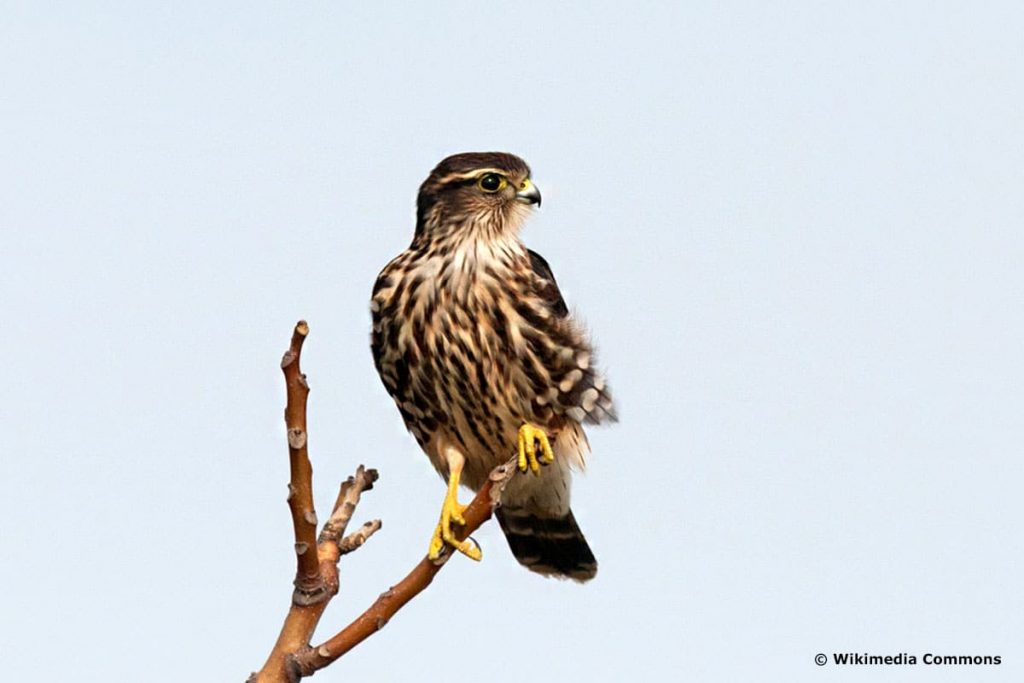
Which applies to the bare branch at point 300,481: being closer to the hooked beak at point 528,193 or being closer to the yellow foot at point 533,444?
the yellow foot at point 533,444

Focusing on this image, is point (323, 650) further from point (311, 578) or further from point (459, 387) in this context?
point (459, 387)

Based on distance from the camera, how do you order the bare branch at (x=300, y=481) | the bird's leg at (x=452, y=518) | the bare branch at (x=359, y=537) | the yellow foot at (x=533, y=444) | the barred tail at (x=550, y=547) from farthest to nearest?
the barred tail at (x=550, y=547), the yellow foot at (x=533, y=444), the bird's leg at (x=452, y=518), the bare branch at (x=359, y=537), the bare branch at (x=300, y=481)

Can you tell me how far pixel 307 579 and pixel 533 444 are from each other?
211 cm

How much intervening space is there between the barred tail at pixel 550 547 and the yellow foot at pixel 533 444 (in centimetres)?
102

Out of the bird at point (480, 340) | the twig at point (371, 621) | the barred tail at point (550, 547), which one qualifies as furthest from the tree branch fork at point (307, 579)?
the barred tail at point (550, 547)

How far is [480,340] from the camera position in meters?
5.71

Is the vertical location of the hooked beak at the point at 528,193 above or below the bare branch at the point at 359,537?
above

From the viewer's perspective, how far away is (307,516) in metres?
3.53

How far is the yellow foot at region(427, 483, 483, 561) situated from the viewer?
486 centimetres

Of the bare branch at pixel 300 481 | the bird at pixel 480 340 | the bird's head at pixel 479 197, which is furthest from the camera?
the bird's head at pixel 479 197

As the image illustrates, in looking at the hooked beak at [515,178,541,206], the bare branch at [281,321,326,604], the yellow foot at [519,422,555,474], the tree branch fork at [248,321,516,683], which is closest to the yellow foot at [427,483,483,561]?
the yellow foot at [519,422,555,474]

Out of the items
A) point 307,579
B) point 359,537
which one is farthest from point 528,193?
point 307,579

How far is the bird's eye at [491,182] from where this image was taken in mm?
6055

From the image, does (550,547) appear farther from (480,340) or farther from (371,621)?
(371,621)
